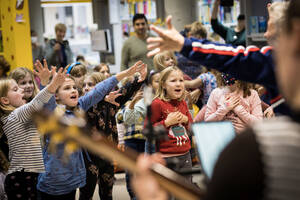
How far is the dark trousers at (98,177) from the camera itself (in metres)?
3.91

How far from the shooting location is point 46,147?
3.42m

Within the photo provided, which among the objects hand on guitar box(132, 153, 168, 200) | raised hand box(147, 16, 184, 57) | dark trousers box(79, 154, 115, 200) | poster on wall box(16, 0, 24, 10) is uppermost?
poster on wall box(16, 0, 24, 10)

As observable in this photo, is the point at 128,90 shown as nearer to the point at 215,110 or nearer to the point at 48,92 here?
the point at 215,110

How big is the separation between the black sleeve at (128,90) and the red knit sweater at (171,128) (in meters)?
0.46

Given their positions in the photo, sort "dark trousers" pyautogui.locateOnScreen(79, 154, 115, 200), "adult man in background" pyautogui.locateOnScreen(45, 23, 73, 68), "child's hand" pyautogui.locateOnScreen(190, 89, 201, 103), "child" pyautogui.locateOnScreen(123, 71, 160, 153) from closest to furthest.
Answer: "dark trousers" pyautogui.locateOnScreen(79, 154, 115, 200)
"child" pyautogui.locateOnScreen(123, 71, 160, 153)
"child's hand" pyautogui.locateOnScreen(190, 89, 201, 103)
"adult man in background" pyautogui.locateOnScreen(45, 23, 73, 68)

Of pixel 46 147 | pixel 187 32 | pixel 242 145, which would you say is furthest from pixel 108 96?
pixel 242 145

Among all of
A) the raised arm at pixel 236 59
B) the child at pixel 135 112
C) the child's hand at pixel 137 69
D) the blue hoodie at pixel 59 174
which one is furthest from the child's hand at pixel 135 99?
the raised arm at pixel 236 59

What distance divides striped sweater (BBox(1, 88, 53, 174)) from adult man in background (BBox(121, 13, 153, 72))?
118 inches

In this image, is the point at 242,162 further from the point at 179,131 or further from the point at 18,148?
the point at 179,131

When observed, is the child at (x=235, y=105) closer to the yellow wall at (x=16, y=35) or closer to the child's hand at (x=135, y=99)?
the child's hand at (x=135, y=99)

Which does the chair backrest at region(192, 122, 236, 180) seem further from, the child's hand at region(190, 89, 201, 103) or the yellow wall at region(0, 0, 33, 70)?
the yellow wall at region(0, 0, 33, 70)

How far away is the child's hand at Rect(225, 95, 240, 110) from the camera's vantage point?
3.86 m

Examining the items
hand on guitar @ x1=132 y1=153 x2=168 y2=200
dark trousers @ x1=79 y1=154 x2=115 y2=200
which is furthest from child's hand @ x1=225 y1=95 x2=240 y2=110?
hand on guitar @ x1=132 y1=153 x2=168 y2=200

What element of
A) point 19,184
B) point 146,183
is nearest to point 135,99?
point 19,184
